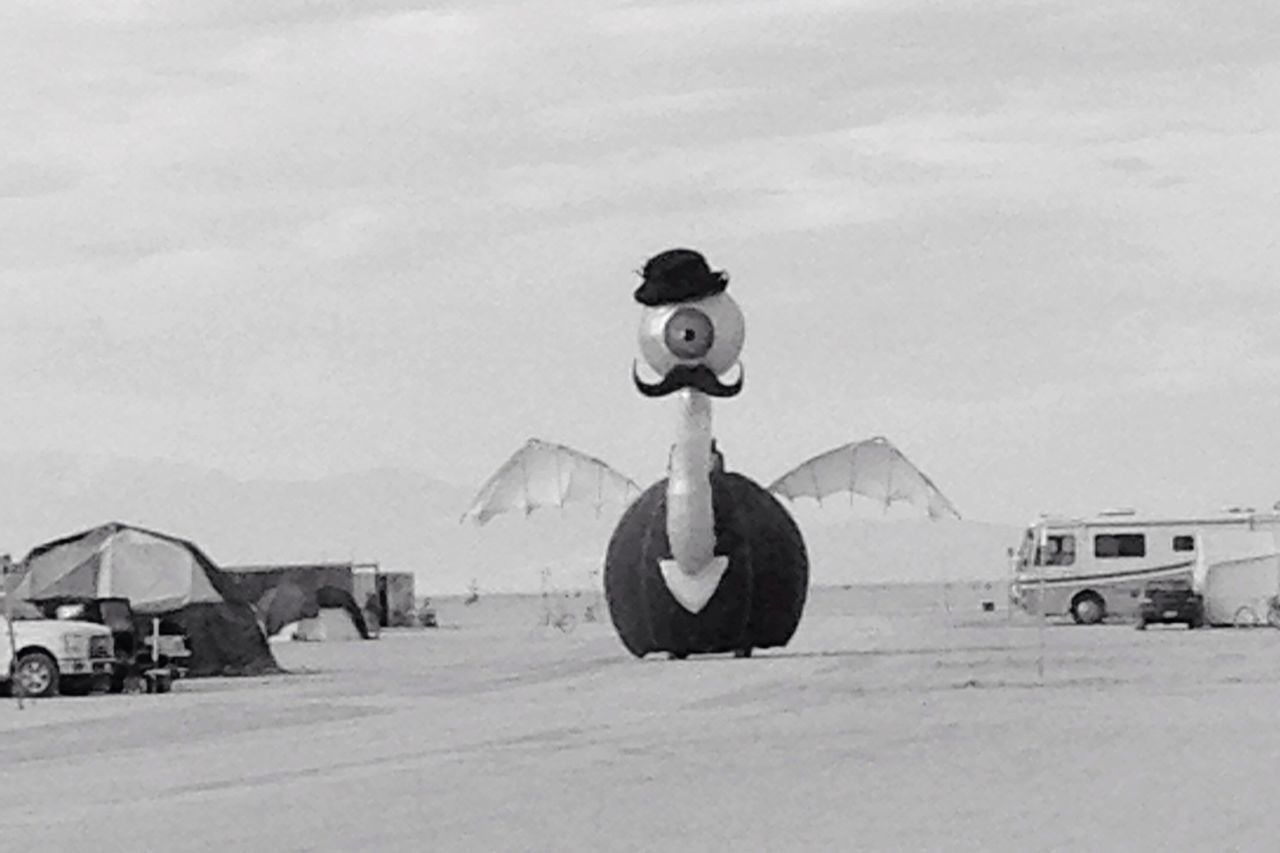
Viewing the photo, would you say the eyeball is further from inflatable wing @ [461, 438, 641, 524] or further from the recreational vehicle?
the recreational vehicle

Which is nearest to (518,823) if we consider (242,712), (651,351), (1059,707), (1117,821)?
(1117,821)

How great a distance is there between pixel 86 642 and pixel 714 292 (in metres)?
Result: 10.4

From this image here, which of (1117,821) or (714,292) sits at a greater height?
(714,292)

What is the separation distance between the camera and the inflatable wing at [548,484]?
48.5 metres

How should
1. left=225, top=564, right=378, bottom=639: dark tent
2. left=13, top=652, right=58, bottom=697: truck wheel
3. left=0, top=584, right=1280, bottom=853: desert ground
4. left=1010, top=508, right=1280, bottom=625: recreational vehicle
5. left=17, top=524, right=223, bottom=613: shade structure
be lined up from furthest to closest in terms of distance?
left=225, top=564, right=378, bottom=639: dark tent < left=1010, top=508, right=1280, bottom=625: recreational vehicle < left=17, top=524, right=223, bottom=613: shade structure < left=13, top=652, right=58, bottom=697: truck wheel < left=0, top=584, right=1280, bottom=853: desert ground

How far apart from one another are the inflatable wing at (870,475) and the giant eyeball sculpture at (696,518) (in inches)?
283

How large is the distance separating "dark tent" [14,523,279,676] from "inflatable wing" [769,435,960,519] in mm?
10443

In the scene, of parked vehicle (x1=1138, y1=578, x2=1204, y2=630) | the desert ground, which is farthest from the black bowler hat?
parked vehicle (x1=1138, y1=578, x2=1204, y2=630)

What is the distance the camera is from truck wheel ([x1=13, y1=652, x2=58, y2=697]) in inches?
1425

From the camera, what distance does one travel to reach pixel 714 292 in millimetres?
40844

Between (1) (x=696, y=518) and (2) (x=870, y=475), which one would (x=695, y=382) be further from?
(2) (x=870, y=475)

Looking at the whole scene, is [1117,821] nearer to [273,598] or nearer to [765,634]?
[765,634]

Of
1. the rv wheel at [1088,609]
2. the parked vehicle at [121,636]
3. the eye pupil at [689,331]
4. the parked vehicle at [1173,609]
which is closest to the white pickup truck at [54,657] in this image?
the parked vehicle at [121,636]

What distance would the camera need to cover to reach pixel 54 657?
3634cm
